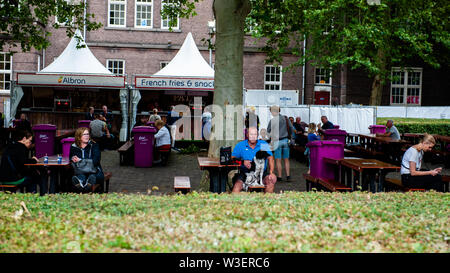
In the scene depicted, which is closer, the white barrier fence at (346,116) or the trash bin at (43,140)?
the trash bin at (43,140)

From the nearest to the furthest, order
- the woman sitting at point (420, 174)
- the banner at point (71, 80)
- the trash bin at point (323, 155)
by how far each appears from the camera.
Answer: the woman sitting at point (420, 174) → the trash bin at point (323, 155) → the banner at point (71, 80)

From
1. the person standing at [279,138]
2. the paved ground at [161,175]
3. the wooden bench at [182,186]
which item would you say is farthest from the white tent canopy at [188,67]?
the wooden bench at [182,186]

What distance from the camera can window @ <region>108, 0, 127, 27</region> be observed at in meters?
31.5

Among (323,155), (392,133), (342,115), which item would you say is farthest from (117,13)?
(323,155)

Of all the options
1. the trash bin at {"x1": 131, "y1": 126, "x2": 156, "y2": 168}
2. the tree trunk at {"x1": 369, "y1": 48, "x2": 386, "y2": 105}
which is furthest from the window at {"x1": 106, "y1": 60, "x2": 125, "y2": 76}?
the trash bin at {"x1": 131, "y1": 126, "x2": 156, "y2": 168}

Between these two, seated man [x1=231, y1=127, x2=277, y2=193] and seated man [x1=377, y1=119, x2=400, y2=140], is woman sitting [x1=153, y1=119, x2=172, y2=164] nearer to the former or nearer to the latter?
seated man [x1=231, y1=127, x2=277, y2=193]

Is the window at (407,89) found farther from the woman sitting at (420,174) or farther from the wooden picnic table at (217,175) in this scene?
the wooden picnic table at (217,175)

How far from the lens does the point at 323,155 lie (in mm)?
10773

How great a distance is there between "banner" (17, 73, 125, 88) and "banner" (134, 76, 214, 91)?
100 centimetres

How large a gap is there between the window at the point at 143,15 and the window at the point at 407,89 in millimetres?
16711

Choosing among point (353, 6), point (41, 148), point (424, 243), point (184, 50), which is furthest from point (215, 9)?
point (353, 6)

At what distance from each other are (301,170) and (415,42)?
14379 millimetres

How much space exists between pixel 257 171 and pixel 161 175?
522cm

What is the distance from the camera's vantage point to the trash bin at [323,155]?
1076 cm
